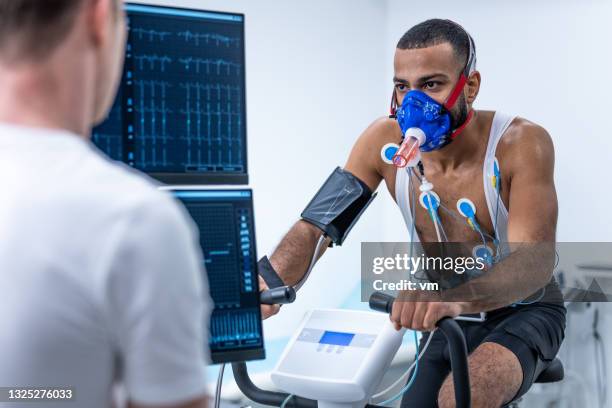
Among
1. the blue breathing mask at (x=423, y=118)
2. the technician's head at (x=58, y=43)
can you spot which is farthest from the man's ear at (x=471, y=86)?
the technician's head at (x=58, y=43)

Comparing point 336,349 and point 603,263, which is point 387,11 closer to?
point 603,263

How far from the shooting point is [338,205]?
2184 mm

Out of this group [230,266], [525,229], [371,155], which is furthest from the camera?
[371,155]

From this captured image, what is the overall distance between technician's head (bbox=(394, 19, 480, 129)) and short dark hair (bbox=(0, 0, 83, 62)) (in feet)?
5.36

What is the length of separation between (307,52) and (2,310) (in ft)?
9.87

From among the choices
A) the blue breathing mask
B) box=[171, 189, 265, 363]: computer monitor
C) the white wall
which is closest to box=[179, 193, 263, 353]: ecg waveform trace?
box=[171, 189, 265, 363]: computer monitor


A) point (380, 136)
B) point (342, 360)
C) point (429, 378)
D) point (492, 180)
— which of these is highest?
point (380, 136)

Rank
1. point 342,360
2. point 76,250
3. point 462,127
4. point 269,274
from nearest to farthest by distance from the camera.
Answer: point 76,250 → point 342,360 → point 269,274 → point 462,127

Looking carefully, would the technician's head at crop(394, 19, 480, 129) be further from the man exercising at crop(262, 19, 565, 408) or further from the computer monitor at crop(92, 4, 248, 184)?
the computer monitor at crop(92, 4, 248, 184)

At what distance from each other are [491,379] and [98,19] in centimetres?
150

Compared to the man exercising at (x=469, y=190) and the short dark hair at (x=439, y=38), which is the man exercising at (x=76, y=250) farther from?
the short dark hair at (x=439, y=38)

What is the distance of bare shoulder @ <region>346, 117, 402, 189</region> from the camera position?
2.46m

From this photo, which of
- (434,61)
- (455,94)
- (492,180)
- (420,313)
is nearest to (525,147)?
(492,180)

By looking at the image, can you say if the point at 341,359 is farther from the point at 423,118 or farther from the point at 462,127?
the point at 462,127
